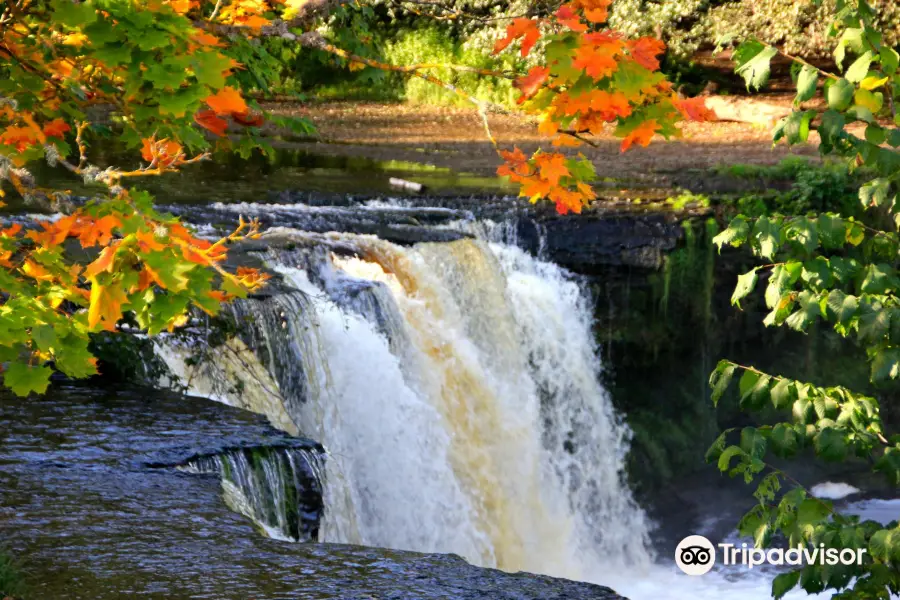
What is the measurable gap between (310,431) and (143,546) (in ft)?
14.0

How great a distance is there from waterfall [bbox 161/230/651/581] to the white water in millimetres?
16

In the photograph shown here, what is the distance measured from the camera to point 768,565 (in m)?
11.8

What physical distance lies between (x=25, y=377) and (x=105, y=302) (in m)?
0.95

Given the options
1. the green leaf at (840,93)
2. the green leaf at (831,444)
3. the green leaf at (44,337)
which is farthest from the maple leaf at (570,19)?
the green leaf at (44,337)

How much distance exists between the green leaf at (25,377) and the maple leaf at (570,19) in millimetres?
2048

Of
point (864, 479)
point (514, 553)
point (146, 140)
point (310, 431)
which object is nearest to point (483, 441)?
point (514, 553)

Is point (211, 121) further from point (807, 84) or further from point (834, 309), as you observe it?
point (834, 309)

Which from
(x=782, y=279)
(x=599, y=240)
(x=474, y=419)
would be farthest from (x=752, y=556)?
(x=782, y=279)

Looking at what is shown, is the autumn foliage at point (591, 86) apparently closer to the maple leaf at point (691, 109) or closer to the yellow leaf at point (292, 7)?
the maple leaf at point (691, 109)

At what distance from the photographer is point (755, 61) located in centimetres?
346

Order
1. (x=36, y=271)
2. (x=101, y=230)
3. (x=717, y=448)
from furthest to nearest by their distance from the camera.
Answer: (x=717, y=448) < (x=36, y=271) < (x=101, y=230)

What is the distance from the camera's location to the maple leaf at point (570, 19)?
3.35m

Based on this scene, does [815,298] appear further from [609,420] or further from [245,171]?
[245,171]

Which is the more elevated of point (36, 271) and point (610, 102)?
point (610, 102)
